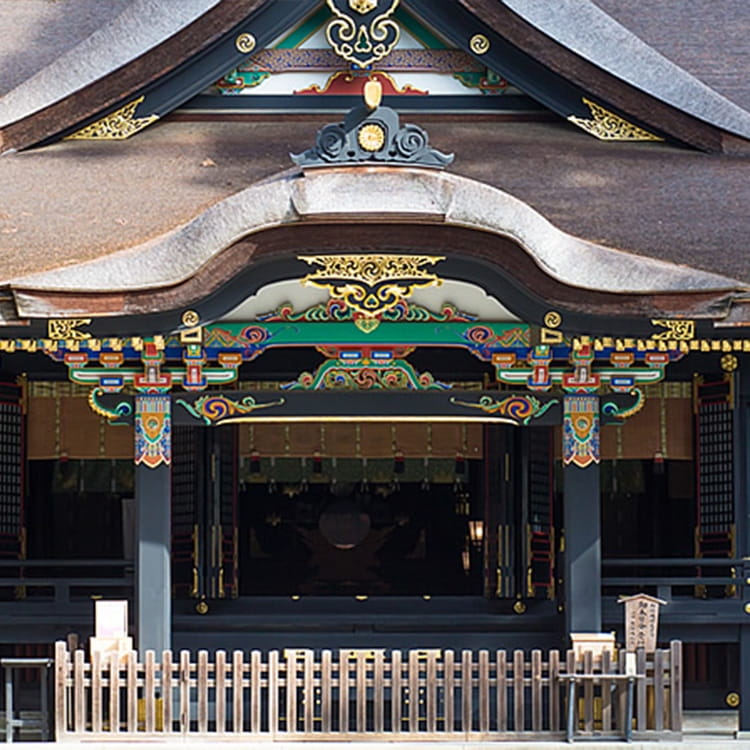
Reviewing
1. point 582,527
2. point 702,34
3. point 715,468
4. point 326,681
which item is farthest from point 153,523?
point 702,34

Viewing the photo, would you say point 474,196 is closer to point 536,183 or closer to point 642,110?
point 536,183

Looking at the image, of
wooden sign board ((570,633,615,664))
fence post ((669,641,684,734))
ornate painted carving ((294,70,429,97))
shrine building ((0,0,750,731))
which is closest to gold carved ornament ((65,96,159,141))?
shrine building ((0,0,750,731))

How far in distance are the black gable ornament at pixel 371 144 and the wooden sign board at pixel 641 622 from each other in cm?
335

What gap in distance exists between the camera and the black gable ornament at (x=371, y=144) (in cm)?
1221

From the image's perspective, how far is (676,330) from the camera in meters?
12.8

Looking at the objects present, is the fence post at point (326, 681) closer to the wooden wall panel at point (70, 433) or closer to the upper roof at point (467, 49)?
the wooden wall panel at point (70, 433)

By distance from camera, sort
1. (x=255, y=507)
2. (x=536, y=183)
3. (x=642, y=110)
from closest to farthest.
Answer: (x=536, y=183)
(x=642, y=110)
(x=255, y=507)

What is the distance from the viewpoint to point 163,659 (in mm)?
12367

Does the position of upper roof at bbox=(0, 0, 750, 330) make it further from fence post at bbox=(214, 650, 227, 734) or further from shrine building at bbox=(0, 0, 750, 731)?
fence post at bbox=(214, 650, 227, 734)

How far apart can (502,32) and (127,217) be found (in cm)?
362

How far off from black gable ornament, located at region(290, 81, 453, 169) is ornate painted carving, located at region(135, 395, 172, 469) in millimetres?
2411

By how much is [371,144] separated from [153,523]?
3326 millimetres

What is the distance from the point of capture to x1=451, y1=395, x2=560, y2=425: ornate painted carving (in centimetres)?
1382

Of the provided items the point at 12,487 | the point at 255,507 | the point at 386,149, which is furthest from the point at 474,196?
the point at 255,507
